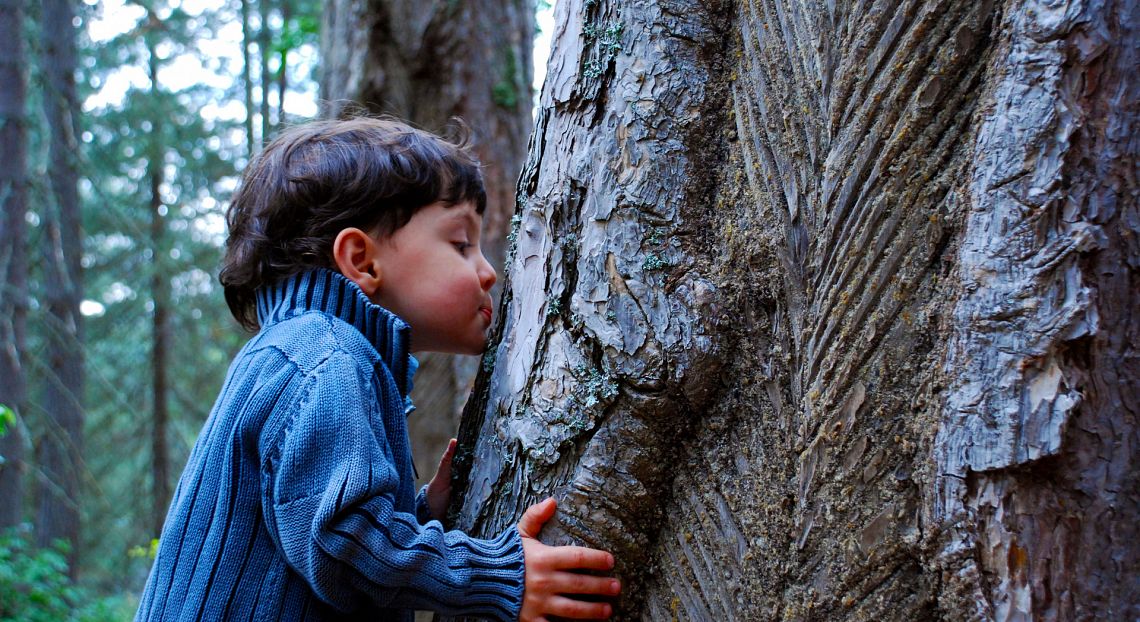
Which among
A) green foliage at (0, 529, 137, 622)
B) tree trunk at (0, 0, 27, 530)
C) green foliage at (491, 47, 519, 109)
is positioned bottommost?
green foliage at (0, 529, 137, 622)

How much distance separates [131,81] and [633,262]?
13.4 m

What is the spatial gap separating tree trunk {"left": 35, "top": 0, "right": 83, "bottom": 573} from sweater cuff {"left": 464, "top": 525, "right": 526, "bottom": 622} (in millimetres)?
9397

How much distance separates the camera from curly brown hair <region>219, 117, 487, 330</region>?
187cm

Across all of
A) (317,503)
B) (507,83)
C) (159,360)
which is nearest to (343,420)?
(317,503)

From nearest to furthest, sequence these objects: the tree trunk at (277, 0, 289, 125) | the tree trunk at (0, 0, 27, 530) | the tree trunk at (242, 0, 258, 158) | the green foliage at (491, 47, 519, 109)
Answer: the green foliage at (491, 47, 519, 109)
the tree trunk at (0, 0, 27, 530)
the tree trunk at (277, 0, 289, 125)
the tree trunk at (242, 0, 258, 158)

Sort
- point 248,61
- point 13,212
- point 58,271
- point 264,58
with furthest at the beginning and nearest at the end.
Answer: point 248,61 < point 264,58 < point 58,271 < point 13,212

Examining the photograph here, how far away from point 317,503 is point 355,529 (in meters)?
0.09

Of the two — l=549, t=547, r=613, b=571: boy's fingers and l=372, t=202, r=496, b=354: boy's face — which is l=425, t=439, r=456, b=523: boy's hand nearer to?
l=372, t=202, r=496, b=354: boy's face

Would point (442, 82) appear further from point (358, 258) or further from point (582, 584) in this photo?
point (582, 584)

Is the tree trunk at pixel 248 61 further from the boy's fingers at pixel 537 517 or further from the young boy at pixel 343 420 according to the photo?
the boy's fingers at pixel 537 517

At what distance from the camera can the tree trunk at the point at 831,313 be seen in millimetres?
1153

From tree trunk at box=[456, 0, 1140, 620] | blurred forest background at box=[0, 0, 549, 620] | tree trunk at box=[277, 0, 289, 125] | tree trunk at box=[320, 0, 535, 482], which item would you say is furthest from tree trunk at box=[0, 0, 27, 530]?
tree trunk at box=[456, 0, 1140, 620]

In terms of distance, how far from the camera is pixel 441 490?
1.98 m

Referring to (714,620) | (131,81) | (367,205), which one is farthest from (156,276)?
(714,620)
